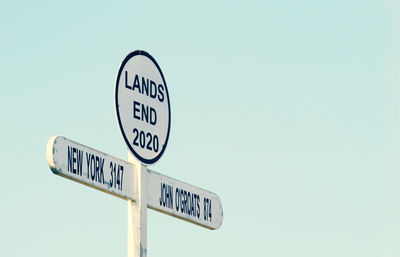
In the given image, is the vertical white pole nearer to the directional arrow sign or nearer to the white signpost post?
the white signpost post

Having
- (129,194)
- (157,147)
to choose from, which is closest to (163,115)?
(157,147)

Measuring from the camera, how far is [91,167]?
853 cm

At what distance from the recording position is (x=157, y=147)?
929 centimetres

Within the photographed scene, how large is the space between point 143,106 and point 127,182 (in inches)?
28.2

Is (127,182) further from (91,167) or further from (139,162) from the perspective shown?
(91,167)

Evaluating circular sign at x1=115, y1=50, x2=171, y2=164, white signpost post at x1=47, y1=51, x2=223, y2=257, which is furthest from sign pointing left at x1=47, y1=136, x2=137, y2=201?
circular sign at x1=115, y1=50, x2=171, y2=164

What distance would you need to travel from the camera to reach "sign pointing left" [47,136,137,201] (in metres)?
8.20

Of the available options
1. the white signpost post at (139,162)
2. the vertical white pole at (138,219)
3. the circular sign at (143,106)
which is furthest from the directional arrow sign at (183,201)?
the circular sign at (143,106)

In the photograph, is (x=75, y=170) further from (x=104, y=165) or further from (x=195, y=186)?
(x=195, y=186)

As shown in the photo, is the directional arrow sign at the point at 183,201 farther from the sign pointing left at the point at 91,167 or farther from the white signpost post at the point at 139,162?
the sign pointing left at the point at 91,167

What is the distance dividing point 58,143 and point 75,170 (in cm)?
27

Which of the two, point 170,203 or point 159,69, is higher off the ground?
point 159,69

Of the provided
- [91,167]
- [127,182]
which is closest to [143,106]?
[127,182]

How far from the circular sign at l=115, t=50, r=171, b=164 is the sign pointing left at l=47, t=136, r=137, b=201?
23 centimetres
